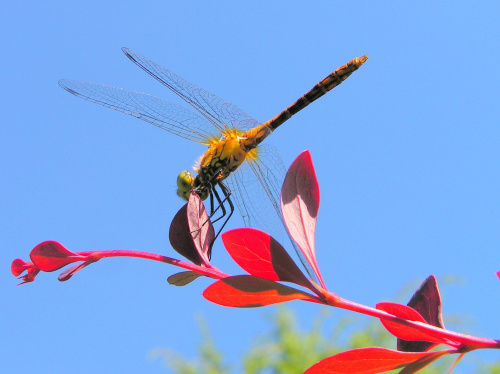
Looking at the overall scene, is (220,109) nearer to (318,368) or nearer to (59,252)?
(59,252)

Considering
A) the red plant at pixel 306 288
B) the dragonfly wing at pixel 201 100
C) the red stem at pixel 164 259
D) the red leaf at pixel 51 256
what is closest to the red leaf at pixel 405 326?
the red plant at pixel 306 288

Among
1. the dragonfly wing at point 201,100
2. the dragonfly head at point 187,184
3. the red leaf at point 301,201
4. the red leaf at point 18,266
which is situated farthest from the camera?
the dragonfly wing at point 201,100

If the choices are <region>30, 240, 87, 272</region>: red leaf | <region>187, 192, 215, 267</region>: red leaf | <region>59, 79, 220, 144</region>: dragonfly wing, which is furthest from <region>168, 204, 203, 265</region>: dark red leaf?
<region>59, 79, 220, 144</region>: dragonfly wing

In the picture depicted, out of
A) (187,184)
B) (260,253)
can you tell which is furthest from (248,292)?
(187,184)

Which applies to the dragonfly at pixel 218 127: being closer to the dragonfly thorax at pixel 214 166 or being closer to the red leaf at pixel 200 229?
the dragonfly thorax at pixel 214 166

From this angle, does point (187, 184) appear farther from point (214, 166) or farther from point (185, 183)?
point (214, 166)

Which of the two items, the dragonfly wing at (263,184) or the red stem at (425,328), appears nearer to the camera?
the red stem at (425,328)

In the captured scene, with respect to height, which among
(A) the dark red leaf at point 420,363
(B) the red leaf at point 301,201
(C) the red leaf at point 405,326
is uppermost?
(B) the red leaf at point 301,201
